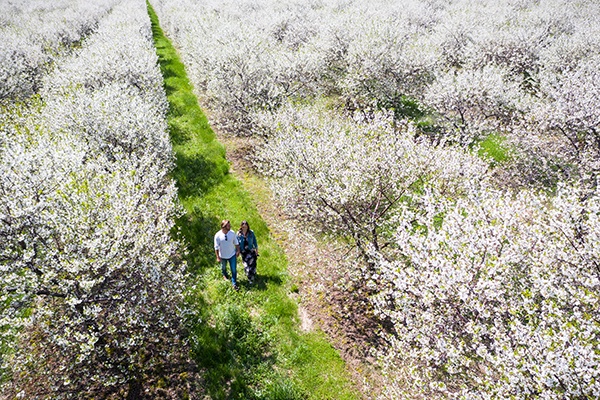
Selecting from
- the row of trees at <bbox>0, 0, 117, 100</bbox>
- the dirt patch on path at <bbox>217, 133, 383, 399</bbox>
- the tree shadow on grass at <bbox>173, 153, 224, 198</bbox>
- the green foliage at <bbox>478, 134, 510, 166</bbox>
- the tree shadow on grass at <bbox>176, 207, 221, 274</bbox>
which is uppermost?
the row of trees at <bbox>0, 0, 117, 100</bbox>

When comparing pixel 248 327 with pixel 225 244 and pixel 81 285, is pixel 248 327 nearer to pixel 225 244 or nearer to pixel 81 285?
pixel 225 244

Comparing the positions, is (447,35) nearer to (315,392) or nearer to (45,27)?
(315,392)

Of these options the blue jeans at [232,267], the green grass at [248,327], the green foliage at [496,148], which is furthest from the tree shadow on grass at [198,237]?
the green foliage at [496,148]

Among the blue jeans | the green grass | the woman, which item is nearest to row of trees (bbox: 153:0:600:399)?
the woman

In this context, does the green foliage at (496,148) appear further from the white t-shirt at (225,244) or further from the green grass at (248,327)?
the white t-shirt at (225,244)

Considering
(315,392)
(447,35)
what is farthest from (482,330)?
(447,35)

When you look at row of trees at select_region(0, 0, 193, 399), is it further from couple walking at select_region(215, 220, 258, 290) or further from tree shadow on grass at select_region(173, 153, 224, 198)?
tree shadow on grass at select_region(173, 153, 224, 198)
